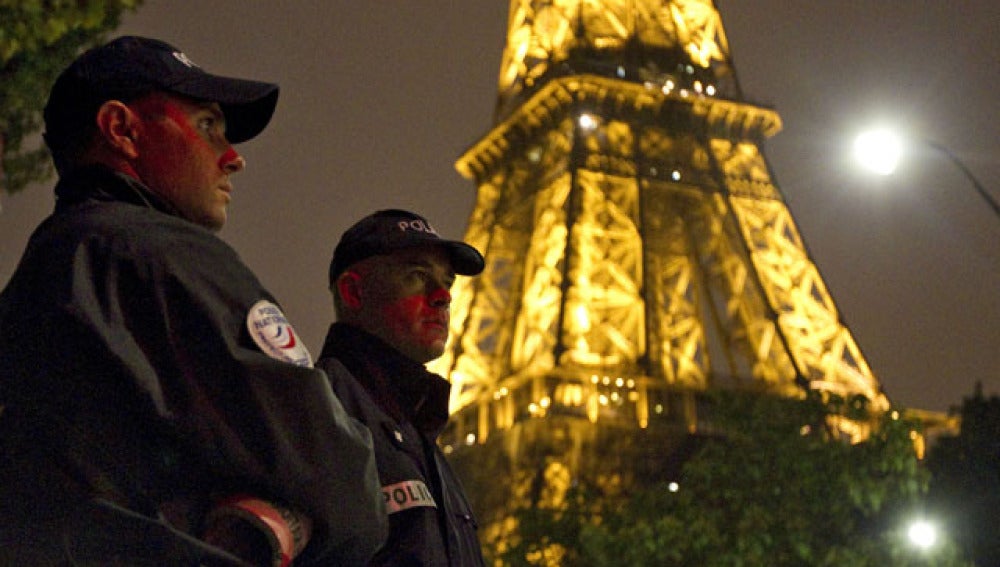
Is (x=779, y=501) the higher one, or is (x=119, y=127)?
(x=779, y=501)

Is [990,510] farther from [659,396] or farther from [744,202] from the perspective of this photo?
[744,202]

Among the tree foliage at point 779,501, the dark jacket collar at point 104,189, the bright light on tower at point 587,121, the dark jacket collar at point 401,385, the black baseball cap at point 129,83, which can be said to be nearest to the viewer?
the dark jacket collar at point 104,189

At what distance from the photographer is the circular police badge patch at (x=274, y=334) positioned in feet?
6.75

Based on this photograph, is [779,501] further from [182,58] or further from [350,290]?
[182,58]

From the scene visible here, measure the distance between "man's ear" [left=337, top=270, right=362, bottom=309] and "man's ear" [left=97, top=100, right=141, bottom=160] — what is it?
1802 mm

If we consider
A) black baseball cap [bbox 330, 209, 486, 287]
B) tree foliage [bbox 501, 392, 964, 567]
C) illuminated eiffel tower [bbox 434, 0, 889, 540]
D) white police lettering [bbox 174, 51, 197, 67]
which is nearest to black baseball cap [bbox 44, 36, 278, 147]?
white police lettering [bbox 174, 51, 197, 67]

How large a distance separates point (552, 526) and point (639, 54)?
2466 cm

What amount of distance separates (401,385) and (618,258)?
115 feet

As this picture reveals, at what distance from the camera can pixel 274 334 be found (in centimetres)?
209

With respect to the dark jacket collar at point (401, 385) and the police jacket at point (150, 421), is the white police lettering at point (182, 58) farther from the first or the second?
the dark jacket collar at point (401, 385)

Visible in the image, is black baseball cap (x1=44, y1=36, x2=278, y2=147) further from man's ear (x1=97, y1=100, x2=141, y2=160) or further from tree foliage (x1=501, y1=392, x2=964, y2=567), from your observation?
tree foliage (x1=501, y1=392, x2=964, y2=567)

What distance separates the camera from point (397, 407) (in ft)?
11.9

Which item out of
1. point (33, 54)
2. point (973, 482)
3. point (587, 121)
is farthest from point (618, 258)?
point (33, 54)

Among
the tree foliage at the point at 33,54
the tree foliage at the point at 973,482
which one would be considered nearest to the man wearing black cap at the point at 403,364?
the tree foliage at the point at 33,54
